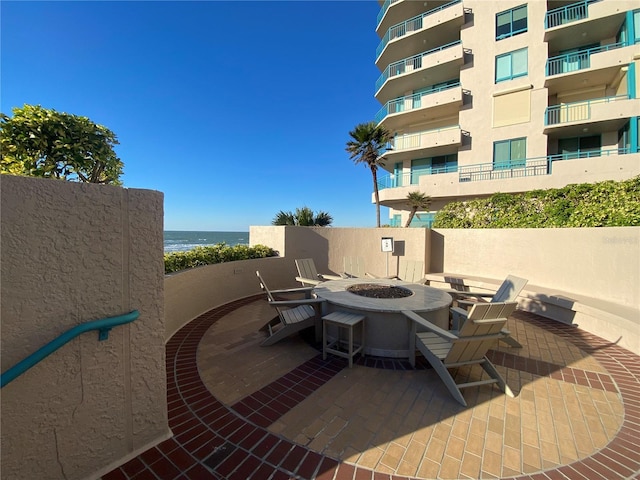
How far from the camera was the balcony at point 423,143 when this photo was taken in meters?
16.1

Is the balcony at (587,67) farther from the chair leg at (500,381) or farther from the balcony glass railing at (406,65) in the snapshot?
the chair leg at (500,381)

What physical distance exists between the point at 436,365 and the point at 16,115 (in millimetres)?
6513

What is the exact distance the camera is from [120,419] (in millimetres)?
2195

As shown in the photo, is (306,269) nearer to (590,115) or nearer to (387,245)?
(387,245)

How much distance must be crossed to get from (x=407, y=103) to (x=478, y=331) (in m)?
18.8

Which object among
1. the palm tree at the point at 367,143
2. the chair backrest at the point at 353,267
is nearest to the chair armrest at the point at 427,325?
the chair backrest at the point at 353,267

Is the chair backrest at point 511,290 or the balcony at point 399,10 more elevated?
the balcony at point 399,10

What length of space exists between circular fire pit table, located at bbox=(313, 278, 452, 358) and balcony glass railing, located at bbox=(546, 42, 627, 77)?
1732 centimetres

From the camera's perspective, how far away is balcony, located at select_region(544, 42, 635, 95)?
12406mm

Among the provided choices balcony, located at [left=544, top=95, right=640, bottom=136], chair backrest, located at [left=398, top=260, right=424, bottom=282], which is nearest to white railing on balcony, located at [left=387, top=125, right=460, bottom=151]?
balcony, located at [left=544, top=95, right=640, bottom=136]

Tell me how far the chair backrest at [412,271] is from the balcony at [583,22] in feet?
54.5

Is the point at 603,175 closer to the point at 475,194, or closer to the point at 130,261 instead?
the point at 475,194

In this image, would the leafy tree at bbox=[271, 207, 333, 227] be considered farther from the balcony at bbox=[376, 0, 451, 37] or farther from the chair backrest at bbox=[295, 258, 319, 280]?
the balcony at bbox=[376, 0, 451, 37]

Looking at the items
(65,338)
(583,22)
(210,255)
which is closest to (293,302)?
(65,338)
